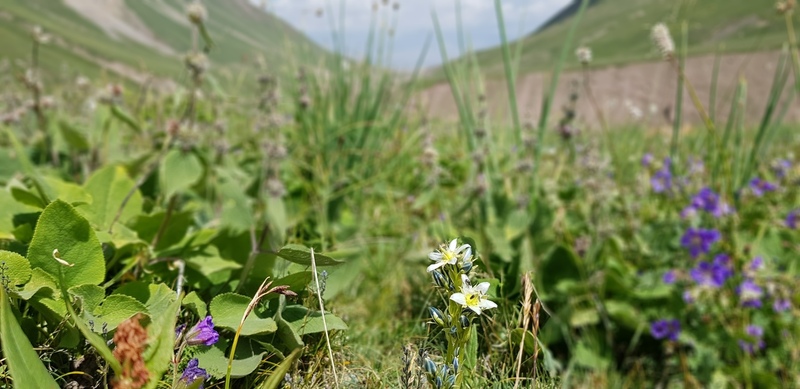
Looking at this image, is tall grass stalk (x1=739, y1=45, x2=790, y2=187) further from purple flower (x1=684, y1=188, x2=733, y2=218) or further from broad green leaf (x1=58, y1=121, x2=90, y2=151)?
broad green leaf (x1=58, y1=121, x2=90, y2=151)

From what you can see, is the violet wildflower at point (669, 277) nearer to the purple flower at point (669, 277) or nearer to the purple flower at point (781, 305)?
the purple flower at point (669, 277)

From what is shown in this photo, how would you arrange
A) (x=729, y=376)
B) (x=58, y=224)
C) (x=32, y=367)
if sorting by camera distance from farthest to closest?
1. (x=729, y=376)
2. (x=58, y=224)
3. (x=32, y=367)

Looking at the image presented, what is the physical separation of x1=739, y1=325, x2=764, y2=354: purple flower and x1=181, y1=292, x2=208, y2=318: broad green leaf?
193cm

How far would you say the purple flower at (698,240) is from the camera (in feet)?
6.81

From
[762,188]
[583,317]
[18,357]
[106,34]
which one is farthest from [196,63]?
[106,34]

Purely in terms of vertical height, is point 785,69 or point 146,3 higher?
point 146,3

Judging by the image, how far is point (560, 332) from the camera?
206 centimetres

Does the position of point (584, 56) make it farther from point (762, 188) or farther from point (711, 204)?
point (762, 188)

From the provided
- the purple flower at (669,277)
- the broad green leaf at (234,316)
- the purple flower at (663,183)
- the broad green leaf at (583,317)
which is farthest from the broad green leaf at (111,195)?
the purple flower at (663,183)

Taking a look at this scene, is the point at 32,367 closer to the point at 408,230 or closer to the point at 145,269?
the point at 145,269

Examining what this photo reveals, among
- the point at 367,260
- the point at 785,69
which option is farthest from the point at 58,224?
the point at 785,69

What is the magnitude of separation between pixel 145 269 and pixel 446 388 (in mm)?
613

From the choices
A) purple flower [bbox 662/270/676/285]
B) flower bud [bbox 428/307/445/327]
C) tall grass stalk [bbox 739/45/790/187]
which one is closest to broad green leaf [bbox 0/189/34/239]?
flower bud [bbox 428/307/445/327]

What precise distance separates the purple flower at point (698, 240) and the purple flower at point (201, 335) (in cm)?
190
